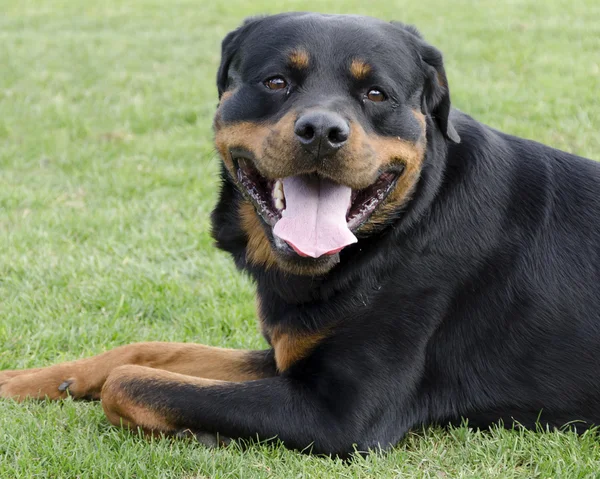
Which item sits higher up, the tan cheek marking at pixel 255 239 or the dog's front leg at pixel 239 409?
the tan cheek marking at pixel 255 239

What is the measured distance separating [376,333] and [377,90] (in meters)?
1.00

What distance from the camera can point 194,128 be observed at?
8203 millimetres

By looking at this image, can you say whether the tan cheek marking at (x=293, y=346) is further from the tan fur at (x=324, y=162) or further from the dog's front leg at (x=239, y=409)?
the tan fur at (x=324, y=162)

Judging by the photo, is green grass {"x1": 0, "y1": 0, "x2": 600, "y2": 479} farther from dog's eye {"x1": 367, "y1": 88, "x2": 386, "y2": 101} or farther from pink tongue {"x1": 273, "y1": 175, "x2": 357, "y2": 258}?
dog's eye {"x1": 367, "y1": 88, "x2": 386, "y2": 101}

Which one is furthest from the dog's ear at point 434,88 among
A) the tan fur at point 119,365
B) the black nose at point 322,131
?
the tan fur at point 119,365

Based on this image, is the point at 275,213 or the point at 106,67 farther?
the point at 106,67

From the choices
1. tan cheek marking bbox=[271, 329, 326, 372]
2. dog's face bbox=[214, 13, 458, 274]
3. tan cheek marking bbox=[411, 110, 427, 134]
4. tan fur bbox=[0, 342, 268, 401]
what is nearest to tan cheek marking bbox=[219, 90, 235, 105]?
dog's face bbox=[214, 13, 458, 274]

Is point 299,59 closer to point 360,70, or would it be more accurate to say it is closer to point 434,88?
point 360,70

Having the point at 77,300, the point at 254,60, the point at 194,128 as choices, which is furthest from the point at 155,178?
the point at 254,60

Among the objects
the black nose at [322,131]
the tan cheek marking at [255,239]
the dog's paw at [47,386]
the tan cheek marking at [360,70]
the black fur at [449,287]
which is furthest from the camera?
the dog's paw at [47,386]

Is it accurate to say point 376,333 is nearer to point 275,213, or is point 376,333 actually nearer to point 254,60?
point 275,213

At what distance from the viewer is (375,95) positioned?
11.1 feet

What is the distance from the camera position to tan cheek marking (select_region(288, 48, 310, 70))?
339 cm

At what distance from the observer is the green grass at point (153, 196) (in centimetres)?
317
